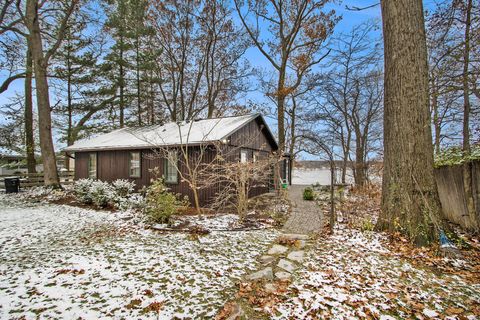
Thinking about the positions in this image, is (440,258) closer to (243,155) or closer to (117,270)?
(117,270)

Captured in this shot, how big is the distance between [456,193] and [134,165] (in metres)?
10.8

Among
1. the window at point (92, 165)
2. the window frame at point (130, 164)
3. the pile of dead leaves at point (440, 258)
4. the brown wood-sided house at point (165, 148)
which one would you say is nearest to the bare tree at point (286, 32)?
the brown wood-sided house at point (165, 148)

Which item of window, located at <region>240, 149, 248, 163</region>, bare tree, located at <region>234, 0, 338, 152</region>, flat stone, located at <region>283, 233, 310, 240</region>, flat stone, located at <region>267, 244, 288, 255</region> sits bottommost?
flat stone, located at <region>267, 244, 288, 255</region>

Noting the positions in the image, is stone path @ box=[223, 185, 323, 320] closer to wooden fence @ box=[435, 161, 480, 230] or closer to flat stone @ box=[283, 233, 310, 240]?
flat stone @ box=[283, 233, 310, 240]

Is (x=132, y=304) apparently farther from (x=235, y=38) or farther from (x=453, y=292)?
(x=235, y=38)

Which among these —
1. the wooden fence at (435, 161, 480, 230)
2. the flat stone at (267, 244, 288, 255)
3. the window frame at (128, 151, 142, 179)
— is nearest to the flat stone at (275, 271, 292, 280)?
the flat stone at (267, 244, 288, 255)

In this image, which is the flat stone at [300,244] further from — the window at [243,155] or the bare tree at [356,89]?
the bare tree at [356,89]

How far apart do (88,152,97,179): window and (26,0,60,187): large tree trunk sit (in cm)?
140

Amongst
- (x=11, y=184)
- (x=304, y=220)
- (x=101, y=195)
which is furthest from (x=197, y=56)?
(x=304, y=220)

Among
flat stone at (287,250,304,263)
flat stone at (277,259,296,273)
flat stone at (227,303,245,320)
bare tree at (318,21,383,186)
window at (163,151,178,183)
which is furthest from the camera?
bare tree at (318,21,383,186)

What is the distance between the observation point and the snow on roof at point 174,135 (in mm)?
8422

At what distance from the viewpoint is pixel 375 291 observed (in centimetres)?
279

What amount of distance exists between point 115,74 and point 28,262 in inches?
623

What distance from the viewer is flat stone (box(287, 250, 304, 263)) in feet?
12.4
